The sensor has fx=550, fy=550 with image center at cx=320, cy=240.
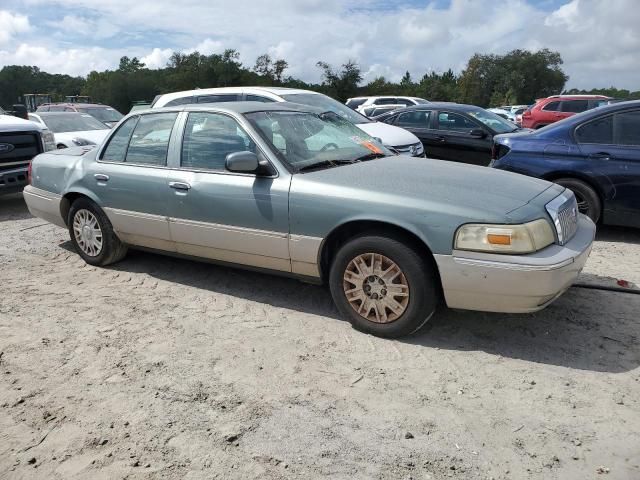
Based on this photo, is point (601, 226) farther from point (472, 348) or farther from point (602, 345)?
point (472, 348)

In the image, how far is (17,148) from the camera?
880 cm

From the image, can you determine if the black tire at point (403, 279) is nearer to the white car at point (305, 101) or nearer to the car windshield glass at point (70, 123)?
the white car at point (305, 101)

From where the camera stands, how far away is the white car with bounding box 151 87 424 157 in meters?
8.57

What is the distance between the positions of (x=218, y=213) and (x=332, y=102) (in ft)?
18.6

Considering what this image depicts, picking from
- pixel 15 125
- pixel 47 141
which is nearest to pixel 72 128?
pixel 47 141

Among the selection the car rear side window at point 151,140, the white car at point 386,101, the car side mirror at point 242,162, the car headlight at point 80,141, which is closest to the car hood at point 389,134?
the car rear side window at point 151,140

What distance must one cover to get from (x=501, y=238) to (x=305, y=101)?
6.23 metres

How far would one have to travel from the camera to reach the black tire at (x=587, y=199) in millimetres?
6098

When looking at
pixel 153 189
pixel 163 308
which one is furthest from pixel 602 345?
pixel 153 189

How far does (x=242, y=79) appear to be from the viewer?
61.6m

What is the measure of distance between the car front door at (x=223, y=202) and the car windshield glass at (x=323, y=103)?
14.3 feet

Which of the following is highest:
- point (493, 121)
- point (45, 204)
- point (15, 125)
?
point (15, 125)

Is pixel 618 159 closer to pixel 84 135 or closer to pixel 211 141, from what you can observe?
pixel 211 141

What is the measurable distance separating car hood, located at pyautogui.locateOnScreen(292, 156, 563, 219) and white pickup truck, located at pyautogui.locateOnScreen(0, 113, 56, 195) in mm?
6410
